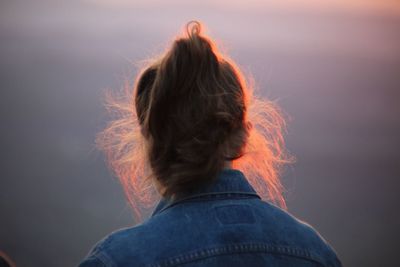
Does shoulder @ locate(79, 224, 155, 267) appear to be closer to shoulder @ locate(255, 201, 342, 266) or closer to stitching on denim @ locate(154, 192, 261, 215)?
stitching on denim @ locate(154, 192, 261, 215)

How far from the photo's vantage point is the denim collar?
634 mm

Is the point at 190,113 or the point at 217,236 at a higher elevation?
the point at 190,113

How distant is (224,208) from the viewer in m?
0.62

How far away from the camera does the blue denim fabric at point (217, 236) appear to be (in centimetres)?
57

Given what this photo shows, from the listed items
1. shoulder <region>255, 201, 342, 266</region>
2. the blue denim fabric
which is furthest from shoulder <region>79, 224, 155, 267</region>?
shoulder <region>255, 201, 342, 266</region>

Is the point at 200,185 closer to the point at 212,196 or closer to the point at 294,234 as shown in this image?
the point at 212,196

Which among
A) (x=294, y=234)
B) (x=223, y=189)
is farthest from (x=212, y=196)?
Answer: (x=294, y=234)

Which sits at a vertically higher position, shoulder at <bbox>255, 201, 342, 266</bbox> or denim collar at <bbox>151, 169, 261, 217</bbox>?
denim collar at <bbox>151, 169, 261, 217</bbox>

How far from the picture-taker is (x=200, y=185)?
2.08ft

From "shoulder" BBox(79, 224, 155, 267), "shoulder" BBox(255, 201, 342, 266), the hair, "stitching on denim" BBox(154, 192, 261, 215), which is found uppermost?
the hair

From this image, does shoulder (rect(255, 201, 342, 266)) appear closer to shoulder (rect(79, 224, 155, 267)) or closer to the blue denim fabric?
the blue denim fabric

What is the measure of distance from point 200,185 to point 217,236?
3.1 inches

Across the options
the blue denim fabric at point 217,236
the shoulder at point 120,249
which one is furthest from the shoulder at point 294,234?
the shoulder at point 120,249

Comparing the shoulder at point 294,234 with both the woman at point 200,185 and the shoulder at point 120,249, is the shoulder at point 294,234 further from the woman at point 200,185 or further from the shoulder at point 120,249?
the shoulder at point 120,249
